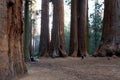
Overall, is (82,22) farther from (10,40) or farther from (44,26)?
(10,40)

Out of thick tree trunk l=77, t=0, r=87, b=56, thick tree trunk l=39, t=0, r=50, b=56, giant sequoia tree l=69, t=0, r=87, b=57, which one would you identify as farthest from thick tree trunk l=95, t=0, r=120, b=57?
thick tree trunk l=39, t=0, r=50, b=56

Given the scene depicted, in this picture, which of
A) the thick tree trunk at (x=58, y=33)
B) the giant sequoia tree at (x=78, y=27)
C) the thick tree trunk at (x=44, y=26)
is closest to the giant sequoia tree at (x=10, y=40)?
the thick tree trunk at (x=58, y=33)

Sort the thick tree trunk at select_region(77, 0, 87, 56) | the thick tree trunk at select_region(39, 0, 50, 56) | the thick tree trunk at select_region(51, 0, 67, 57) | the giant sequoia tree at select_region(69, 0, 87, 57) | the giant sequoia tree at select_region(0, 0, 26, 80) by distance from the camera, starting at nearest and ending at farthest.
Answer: the giant sequoia tree at select_region(0, 0, 26, 80), the thick tree trunk at select_region(51, 0, 67, 57), the giant sequoia tree at select_region(69, 0, 87, 57), the thick tree trunk at select_region(77, 0, 87, 56), the thick tree trunk at select_region(39, 0, 50, 56)

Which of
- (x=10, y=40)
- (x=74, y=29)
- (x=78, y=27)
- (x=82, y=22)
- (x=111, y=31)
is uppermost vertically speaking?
(x=82, y=22)

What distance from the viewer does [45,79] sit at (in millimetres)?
7262

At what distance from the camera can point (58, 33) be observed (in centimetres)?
2077

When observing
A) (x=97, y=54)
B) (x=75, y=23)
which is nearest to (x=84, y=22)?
(x=75, y=23)

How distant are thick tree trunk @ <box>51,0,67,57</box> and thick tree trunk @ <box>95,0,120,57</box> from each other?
7688mm

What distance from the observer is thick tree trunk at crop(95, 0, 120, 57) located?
1128 cm

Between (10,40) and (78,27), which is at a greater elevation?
(78,27)

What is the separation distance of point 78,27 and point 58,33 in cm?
279

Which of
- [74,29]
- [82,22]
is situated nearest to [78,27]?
[82,22]

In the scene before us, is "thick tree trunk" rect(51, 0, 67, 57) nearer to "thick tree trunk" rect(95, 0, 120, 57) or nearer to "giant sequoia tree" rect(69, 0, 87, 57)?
"giant sequoia tree" rect(69, 0, 87, 57)

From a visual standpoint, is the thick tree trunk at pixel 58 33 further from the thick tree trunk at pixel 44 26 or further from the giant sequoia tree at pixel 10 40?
the giant sequoia tree at pixel 10 40
